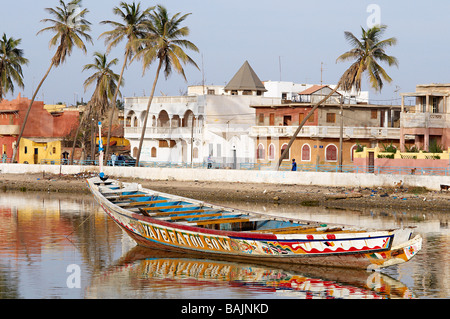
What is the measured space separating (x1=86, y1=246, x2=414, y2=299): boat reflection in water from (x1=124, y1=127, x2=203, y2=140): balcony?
41.1 metres

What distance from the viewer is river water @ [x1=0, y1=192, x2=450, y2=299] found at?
1970 cm

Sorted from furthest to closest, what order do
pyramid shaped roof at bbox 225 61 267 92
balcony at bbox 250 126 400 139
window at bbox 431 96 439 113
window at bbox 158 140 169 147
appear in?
pyramid shaped roof at bbox 225 61 267 92 → window at bbox 158 140 169 147 → balcony at bbox 250 126 400 139 → window at bbox 431 96 439 113

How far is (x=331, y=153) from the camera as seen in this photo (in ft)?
183

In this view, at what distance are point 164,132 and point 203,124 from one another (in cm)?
485

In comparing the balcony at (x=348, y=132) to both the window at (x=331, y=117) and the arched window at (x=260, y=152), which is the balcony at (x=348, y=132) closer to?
the window at (x=331, y=117)

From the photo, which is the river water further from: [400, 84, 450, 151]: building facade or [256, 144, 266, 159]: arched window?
[256, 144, 266, 159]: arched window

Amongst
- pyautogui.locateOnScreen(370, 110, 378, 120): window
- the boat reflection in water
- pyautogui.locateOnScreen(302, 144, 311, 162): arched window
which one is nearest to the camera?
the boat reflection in water

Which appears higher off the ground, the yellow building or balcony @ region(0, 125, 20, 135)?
balcony @ region(0, 125, 20, 135)

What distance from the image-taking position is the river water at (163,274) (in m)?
19.7

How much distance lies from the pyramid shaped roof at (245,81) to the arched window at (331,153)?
15505 mm

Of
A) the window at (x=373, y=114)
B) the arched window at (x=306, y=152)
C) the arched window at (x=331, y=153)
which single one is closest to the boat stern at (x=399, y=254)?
the arched window at (x=331, y=153)

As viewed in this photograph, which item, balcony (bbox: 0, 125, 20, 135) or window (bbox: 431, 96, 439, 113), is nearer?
window (bbox: 431, 96, 439, 113)

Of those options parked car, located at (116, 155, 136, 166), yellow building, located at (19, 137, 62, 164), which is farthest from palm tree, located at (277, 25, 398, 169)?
yellow building, located at (19, 137, 62, 164)
